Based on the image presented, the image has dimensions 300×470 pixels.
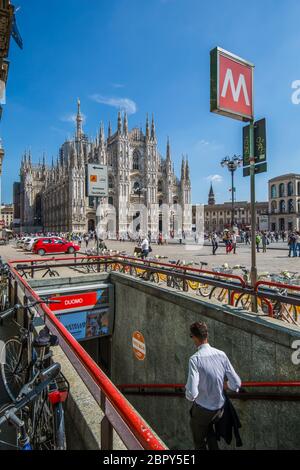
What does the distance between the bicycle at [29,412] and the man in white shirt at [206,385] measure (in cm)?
149

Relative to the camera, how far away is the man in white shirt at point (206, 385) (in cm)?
334

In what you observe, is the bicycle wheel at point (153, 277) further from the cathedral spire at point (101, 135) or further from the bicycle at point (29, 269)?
the cathedral spire at point (101, 135)

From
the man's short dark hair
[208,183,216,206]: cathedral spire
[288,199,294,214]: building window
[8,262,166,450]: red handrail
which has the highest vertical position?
[208,183,216,206]: cathedral spire

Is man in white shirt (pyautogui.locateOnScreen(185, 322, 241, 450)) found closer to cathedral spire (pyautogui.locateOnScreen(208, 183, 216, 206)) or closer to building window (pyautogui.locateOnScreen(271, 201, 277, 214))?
building window (pyautogui.locateOnScreen(271, 201, 277, 214))

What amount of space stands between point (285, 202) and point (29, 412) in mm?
85206

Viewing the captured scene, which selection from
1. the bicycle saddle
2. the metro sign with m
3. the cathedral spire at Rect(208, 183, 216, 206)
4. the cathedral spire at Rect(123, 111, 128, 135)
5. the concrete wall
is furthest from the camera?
the cathedral spire at Rect(208, 183, 216, 206)

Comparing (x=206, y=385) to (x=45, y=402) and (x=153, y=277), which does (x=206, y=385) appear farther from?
(x=153, y=277)

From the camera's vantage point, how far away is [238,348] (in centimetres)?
541

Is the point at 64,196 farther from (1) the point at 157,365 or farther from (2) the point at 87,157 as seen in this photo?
(1) the point at 157,365

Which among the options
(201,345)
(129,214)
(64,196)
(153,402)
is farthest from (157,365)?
(64,196)

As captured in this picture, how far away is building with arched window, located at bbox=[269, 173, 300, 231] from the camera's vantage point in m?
75.5

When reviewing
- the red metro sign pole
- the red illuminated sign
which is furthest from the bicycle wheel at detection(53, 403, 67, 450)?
the red illuminated sign

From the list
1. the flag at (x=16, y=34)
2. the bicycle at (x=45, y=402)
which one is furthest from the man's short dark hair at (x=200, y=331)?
the flag at (x=16, y=34)

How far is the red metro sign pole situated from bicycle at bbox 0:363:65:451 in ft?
12.9
